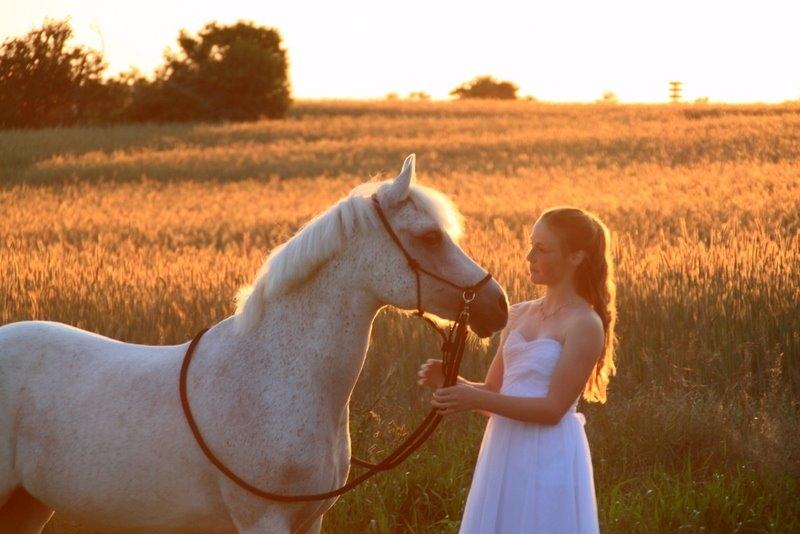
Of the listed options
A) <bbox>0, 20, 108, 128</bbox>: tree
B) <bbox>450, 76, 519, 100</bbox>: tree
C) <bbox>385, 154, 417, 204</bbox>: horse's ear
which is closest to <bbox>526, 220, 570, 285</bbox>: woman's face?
<bbox>385, 154, 417, 204</bbox>: horse's ear

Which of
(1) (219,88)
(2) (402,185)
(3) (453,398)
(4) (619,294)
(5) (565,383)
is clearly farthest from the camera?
(1) (219,88)

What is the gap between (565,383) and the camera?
4344 mm

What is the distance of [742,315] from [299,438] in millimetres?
6098

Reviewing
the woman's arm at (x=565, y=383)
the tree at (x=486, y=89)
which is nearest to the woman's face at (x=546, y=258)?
the woman's arm at (x=565, y=383)

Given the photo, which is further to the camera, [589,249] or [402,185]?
[589,249]

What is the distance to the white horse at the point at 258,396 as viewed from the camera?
402 centimetres

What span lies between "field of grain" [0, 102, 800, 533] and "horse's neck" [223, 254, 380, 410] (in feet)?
6.93

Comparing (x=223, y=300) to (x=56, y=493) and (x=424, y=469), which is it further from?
(x=56, y=493)

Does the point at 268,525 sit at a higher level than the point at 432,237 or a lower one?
lower

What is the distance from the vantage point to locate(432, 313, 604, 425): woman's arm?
435 centimetres

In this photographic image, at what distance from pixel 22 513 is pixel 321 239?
1.64m

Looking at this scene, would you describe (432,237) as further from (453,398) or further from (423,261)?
(453,398)

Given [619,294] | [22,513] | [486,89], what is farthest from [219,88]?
[22,513]

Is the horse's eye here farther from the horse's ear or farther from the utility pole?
the utility pole
